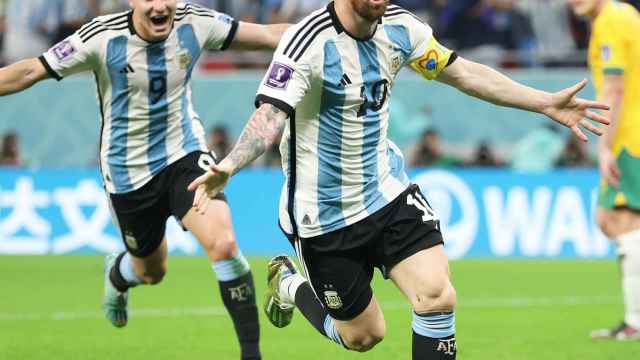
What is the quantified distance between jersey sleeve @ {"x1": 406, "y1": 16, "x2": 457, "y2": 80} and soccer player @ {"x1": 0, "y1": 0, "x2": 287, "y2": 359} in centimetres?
172

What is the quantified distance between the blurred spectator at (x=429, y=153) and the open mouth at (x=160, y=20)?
9.89 metres

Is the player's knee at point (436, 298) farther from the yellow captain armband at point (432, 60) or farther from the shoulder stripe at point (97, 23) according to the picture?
the shoulder stripe at point (97, 23)

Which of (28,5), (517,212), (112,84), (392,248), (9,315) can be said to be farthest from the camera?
(28,5)

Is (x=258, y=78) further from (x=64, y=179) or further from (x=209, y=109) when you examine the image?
(x=64, y=179)

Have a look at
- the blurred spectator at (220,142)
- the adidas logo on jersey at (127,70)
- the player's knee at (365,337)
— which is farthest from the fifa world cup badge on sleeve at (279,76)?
the blurred spectator at (220,142)

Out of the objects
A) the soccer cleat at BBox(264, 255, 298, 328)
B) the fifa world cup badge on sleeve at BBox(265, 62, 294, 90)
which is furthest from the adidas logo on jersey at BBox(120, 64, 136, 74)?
the fifa world cup badge on sleeve at BBox(265, 62, 294, 90)

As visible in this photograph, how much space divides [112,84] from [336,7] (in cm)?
226

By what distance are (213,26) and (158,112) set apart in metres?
0.65

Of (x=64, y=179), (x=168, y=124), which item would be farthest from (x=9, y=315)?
Answer: (x=64, y=179)

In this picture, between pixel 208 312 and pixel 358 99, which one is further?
pixel 208 312

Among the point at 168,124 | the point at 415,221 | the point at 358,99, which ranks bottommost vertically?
the point at 168,124

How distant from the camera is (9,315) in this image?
36.7 feet

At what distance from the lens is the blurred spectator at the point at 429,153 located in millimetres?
17969

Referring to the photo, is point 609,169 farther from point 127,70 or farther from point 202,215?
point 127,70
